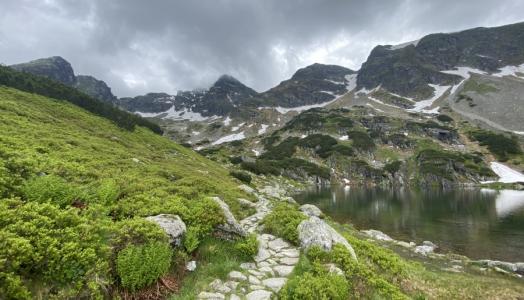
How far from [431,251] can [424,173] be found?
14372 cm

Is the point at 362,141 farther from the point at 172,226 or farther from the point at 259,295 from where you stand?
the point at 259,295

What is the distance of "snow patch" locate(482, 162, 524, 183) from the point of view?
139625 millimetres

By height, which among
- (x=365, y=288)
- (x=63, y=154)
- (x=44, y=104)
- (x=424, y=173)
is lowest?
(x=424, y=173)

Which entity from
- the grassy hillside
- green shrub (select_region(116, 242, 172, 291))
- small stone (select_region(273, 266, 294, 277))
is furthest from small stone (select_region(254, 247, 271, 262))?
green shrub (select_region(116, 242, 172, 291))

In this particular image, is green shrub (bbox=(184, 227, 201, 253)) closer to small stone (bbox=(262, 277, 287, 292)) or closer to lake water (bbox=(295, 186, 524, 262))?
small stone (bbox=(262, 277, 287, 292))

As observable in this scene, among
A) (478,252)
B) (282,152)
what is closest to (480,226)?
(478,252)

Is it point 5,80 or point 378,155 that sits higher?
point 5,80

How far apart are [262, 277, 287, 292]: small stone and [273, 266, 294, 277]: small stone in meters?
0.40

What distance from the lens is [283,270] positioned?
414 inches

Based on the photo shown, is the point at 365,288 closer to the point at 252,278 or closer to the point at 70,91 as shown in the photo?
the point at 252,278

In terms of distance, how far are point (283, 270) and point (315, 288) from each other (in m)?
2.09

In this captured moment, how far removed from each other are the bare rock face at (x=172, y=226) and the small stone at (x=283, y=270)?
3690 millimetres

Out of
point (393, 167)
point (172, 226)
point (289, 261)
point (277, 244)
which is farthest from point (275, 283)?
point (393, 167)

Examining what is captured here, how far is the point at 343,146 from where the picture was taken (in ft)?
597
